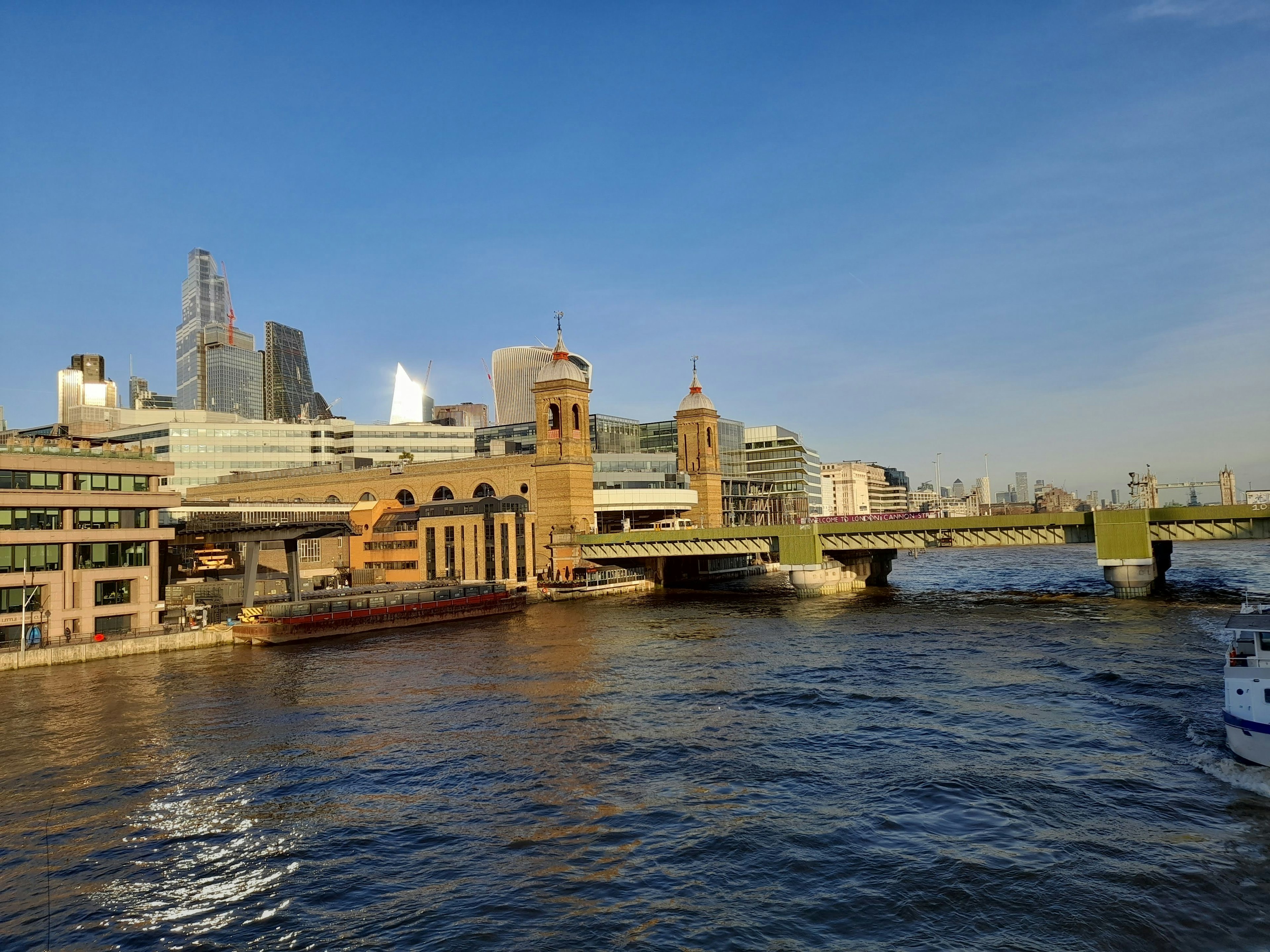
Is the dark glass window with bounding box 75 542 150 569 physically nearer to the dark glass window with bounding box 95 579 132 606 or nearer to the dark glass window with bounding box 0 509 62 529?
the dark glass window with bounding box 95 579 132 606

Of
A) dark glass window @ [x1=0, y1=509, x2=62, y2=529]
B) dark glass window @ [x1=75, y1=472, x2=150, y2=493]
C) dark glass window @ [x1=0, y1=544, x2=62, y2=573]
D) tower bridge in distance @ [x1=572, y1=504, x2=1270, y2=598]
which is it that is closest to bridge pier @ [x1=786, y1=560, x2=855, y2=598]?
tower bridge in distance @ [x1=572, y1=504, x2=1270, y2=598]

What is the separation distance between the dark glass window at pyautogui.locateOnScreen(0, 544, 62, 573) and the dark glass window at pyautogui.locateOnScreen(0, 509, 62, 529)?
5.50ft

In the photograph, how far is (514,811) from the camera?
31078 millimetres

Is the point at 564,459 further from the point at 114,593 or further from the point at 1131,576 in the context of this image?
the point at 1131,576

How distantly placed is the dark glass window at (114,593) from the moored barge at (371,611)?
9.82 meters

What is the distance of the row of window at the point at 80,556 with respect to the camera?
69.0 meters

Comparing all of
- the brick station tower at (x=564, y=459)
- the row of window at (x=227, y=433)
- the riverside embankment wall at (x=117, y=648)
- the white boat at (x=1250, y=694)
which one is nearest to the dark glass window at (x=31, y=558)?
the riverside embankment wall at (x=117, y=648)

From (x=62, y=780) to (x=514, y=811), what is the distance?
2095 cm

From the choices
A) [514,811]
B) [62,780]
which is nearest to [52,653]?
[62,780]

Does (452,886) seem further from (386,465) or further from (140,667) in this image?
(386,465)

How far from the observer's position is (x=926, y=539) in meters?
105

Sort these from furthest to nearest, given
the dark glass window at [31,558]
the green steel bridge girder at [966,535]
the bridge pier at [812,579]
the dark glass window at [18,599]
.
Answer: the bridge pier at [812,579], the green steel bridge girder at [966,535], the dark glass window at [31,558], the dark glass window at [18,599]

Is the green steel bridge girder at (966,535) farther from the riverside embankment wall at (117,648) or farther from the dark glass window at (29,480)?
the dark glass window at (29,480)

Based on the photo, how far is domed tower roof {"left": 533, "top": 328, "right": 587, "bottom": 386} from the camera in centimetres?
13862
